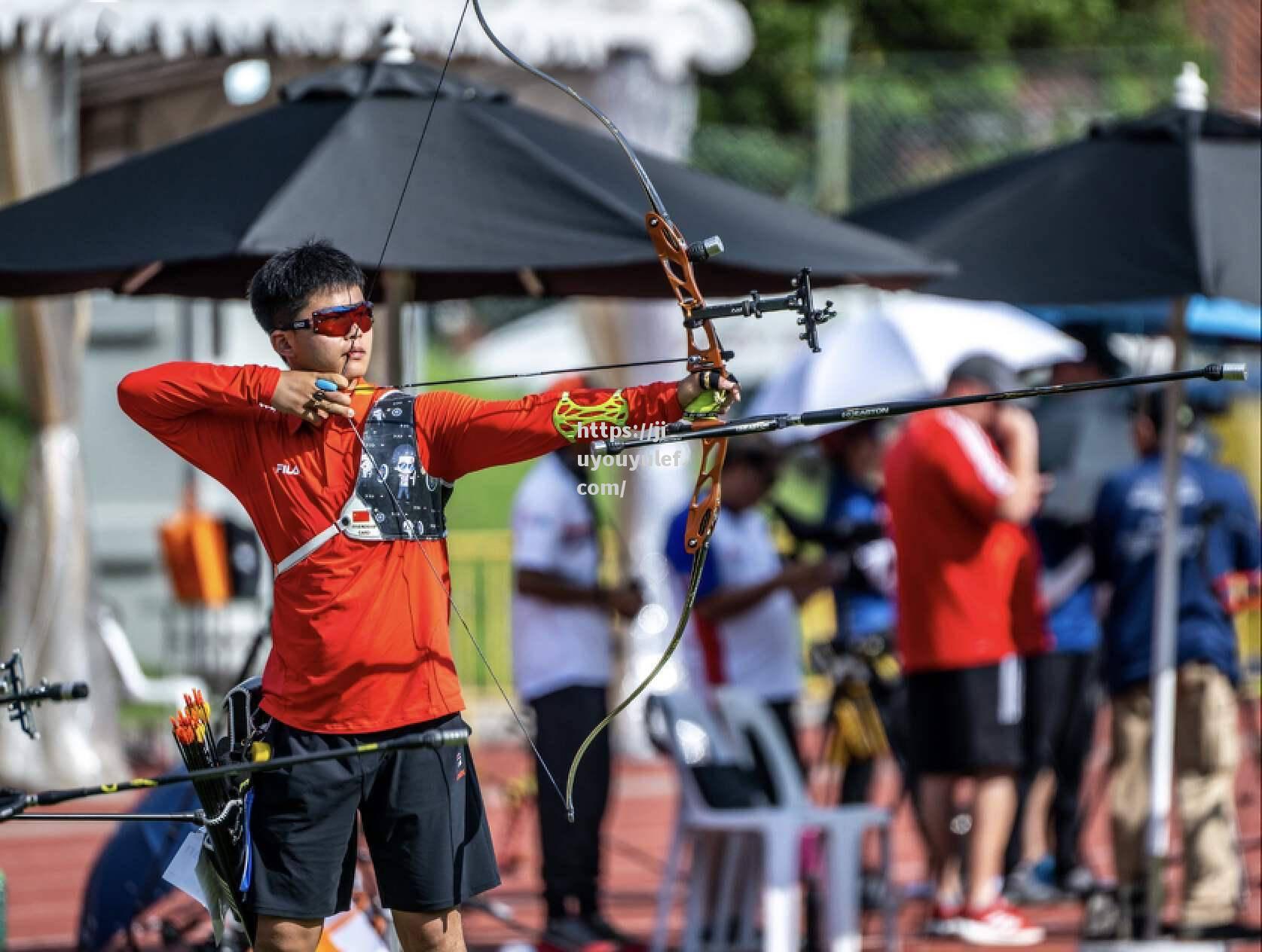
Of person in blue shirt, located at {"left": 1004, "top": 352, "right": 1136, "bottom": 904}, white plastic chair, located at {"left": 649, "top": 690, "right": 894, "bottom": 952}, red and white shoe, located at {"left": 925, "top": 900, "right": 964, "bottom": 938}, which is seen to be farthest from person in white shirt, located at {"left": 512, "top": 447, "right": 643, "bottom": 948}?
person in blue shirt, located at {"left": 1004, "top": 352, "right": 1136, "bottom": 904}

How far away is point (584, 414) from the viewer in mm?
2969

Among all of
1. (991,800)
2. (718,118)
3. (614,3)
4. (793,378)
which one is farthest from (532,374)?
(718,118)

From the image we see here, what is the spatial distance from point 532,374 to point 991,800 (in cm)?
290

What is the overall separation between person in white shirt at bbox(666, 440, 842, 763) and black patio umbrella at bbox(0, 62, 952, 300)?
943 mm

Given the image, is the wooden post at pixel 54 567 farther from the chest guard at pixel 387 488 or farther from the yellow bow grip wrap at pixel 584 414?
the yellow bow grip wrap at pixel 584 414

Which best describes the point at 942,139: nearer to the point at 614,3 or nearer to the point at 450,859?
the point at 614,3

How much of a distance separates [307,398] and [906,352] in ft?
15.0

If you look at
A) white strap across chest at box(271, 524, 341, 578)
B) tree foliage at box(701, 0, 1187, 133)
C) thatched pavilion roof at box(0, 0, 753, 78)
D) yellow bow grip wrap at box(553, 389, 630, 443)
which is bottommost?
white strap across chest at box(271, 524, 341, 578)

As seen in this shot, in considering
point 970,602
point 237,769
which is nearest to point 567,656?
point 970,602

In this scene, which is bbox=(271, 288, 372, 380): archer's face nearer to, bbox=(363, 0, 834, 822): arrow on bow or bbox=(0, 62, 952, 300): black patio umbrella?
bbox=(363, 0, 834, 822): arrow on bow

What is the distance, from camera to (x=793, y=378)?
7.55 m

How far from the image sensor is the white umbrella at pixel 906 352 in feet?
23.6

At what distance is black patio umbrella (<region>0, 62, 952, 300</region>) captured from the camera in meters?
3.90

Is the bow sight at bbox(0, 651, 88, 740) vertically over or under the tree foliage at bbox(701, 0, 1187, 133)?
under
